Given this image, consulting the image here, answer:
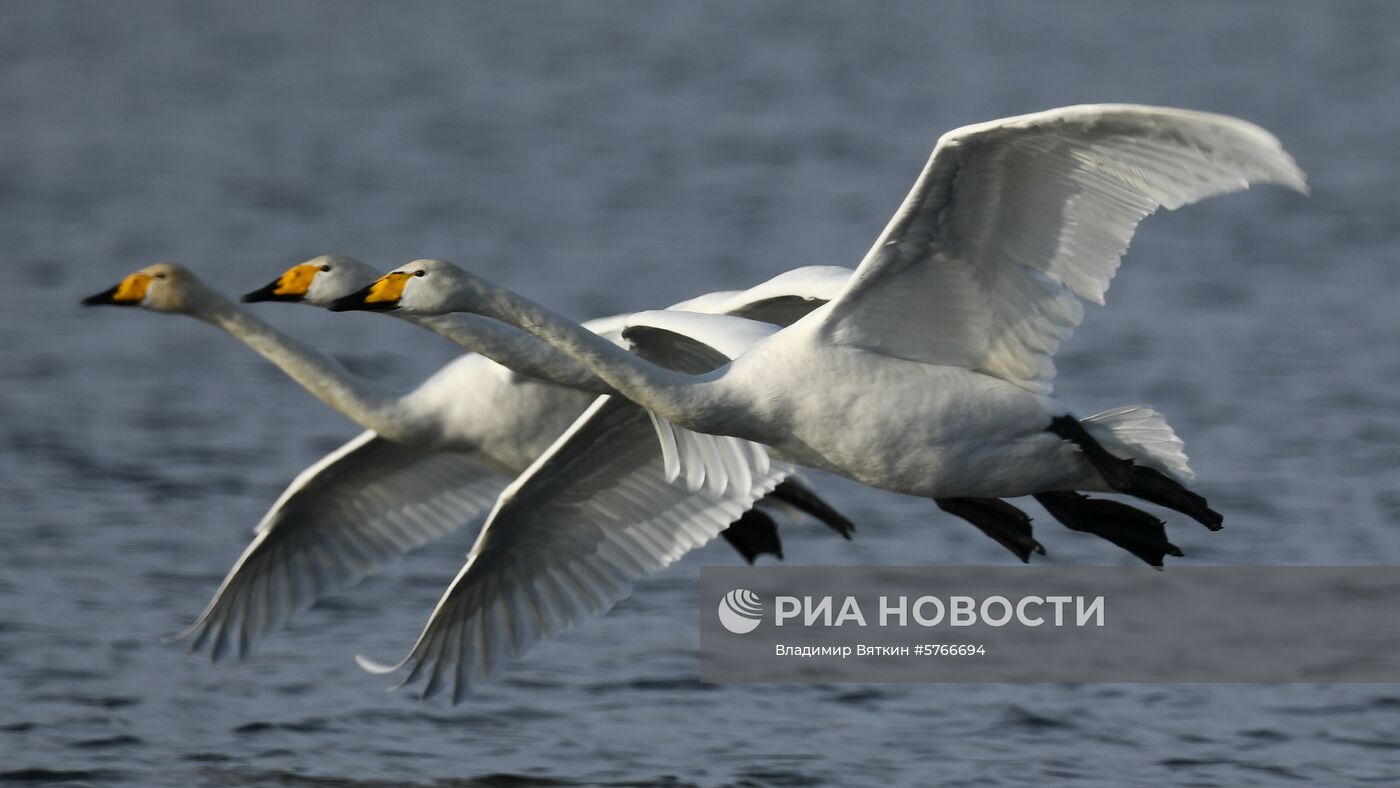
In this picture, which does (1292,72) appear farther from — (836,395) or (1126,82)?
(836,395)

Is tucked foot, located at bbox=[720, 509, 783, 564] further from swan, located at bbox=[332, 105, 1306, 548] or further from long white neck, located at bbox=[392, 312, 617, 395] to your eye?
swan, located at bbox=[332, 105, 1306, 548]

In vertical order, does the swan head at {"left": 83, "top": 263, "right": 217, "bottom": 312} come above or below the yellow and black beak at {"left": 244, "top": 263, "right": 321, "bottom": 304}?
above

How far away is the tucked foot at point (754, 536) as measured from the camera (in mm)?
12297

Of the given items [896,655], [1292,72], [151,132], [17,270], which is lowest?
[896,655]

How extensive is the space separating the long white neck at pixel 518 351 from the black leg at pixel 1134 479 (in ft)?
6.31

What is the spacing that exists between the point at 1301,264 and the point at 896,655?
376 inches

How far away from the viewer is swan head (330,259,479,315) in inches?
380

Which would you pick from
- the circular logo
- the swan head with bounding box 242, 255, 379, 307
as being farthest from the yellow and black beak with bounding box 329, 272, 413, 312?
the circular logo

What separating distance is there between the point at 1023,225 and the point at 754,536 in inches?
137

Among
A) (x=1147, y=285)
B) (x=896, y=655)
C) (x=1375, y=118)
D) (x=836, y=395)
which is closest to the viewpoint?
(x=836, y=395)

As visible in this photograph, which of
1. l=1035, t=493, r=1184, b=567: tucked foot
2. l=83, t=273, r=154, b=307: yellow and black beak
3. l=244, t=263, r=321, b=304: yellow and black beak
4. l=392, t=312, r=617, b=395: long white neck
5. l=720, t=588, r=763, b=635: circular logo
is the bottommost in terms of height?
l=720, t=588, r=763, b=635: circular logo

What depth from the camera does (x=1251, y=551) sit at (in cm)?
1420

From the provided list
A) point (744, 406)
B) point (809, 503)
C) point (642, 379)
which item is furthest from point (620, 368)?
point (809, 503)

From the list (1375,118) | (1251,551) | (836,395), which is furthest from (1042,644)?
(1375,118)
